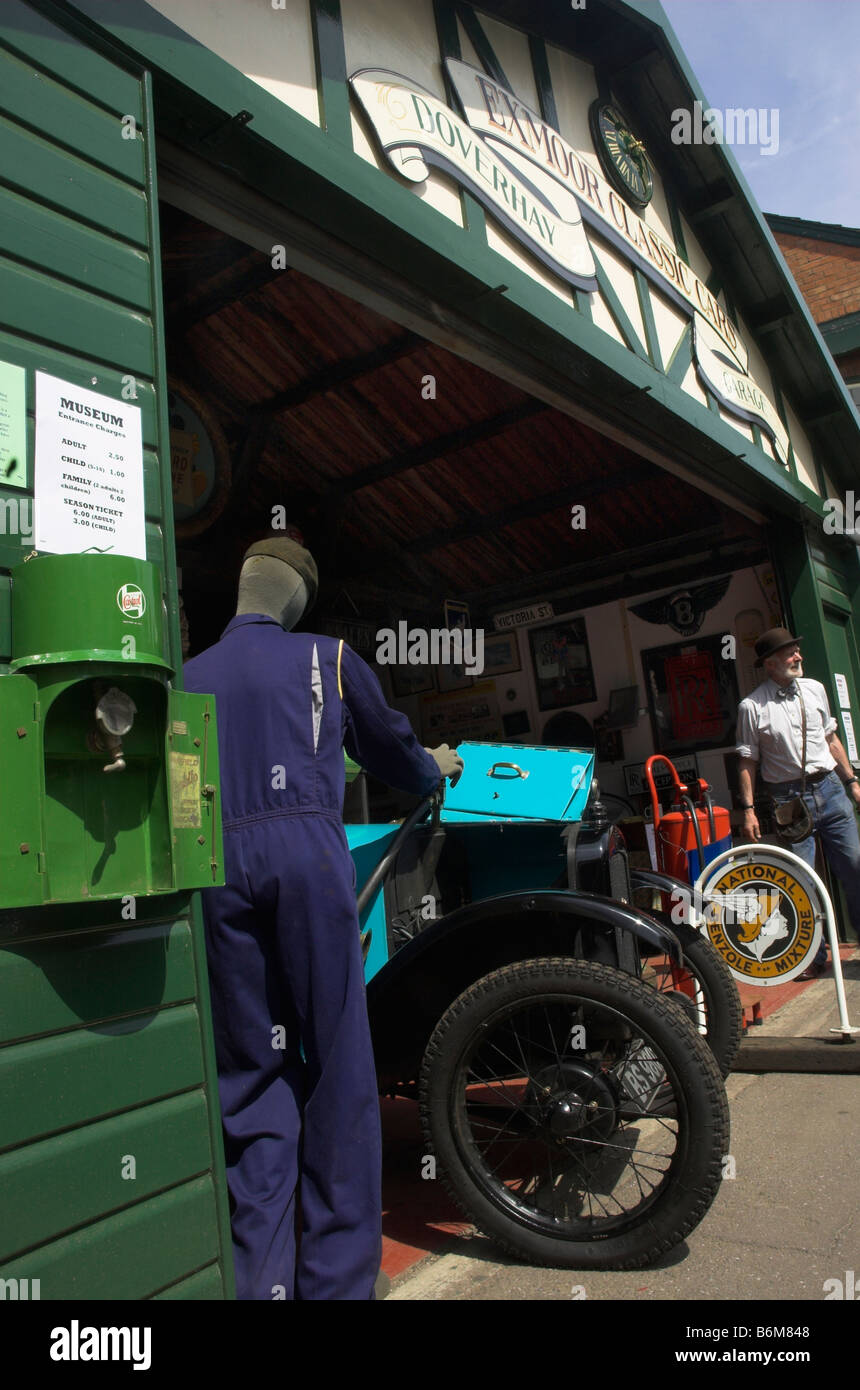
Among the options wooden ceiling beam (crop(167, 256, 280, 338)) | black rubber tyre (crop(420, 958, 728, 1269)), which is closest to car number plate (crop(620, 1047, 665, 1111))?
black rubber tyre (crop(420, 958, 728, 1269))

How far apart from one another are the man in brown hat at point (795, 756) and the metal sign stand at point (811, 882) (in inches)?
43.8

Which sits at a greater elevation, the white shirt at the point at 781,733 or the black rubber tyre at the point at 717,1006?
the white shirt at the point at 781,733

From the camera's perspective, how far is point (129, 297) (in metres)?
2.16

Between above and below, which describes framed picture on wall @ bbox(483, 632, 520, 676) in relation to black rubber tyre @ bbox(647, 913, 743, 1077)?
above

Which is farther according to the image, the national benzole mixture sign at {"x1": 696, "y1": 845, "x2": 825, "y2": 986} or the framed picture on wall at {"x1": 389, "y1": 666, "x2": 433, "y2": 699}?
the framed picture on wall at {"x1": 389, "y1": 666, "x2": 433, "y2": 699}

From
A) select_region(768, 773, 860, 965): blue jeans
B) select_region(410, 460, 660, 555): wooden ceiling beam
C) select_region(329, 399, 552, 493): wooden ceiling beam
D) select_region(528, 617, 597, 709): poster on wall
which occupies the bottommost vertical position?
select_region(768, 773, 860, 965): blue jeans

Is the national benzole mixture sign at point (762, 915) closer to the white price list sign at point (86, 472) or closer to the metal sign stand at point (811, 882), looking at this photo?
the metal sign stand at point (811, 882)

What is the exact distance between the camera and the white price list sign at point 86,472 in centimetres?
190

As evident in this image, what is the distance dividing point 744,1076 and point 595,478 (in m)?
4.41

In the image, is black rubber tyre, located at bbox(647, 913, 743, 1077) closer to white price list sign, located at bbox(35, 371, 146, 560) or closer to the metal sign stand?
the metal sign stand

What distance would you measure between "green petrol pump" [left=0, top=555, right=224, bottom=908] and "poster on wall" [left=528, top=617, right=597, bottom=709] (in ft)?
21.7

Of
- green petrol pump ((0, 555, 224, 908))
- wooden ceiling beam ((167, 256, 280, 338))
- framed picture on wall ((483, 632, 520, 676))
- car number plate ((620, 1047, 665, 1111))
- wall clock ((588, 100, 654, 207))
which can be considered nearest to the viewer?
green petrol pump ((0, 555, 224, 908))

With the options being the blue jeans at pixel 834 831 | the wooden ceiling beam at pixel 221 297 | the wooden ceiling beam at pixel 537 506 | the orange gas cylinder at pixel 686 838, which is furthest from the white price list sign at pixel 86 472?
the wooden ceiling beam at pixel 537 506

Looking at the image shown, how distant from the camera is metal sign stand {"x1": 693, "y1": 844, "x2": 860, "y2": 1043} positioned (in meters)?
4.06
